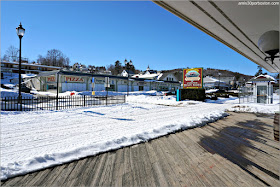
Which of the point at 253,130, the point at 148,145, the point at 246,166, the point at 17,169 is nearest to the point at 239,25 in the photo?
the point at 246,166

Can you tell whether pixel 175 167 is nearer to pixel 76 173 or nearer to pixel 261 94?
pixel 76 173

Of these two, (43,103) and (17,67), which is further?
(17,67)

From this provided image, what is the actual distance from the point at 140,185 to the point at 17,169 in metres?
2.39

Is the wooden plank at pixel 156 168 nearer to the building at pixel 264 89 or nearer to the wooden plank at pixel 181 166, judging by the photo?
the wooden plank at pixel 181 166

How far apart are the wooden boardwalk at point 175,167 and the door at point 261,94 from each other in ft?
43.3

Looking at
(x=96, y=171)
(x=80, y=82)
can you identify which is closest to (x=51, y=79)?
(x=80, y=82)

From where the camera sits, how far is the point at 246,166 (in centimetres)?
267

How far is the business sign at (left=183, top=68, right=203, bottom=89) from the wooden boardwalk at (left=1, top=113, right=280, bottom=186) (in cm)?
1473

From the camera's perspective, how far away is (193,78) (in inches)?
714

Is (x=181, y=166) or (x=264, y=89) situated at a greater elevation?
(x=264, y=89)

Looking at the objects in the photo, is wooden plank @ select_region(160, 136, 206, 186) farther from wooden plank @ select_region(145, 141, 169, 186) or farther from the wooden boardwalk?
wooden plank @ select_region(145, 141, 169, 186)

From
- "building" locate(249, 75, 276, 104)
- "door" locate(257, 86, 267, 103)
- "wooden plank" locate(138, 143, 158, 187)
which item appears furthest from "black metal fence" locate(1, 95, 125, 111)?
"door" locate(257, 86, 267, 103)

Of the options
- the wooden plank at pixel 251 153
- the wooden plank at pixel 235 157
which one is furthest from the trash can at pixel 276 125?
the wooden plank at pixel 235 157

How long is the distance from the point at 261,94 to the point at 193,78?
283 inches
